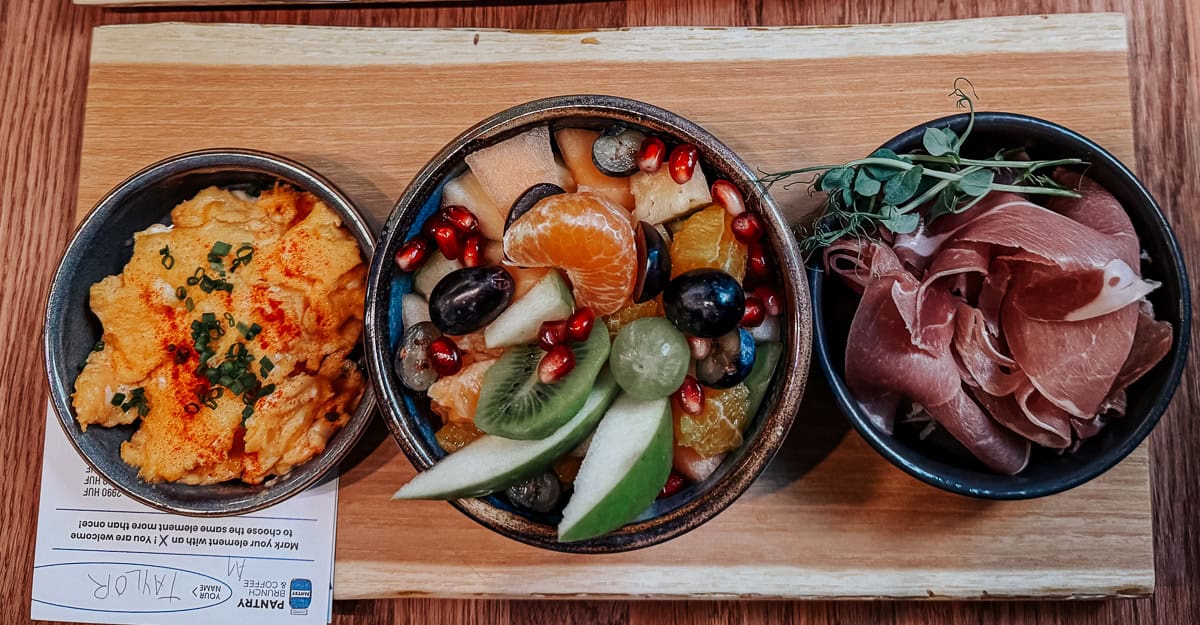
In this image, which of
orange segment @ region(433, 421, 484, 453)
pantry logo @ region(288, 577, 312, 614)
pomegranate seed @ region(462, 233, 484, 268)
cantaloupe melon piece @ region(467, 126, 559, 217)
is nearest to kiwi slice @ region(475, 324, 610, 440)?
orange segment @ region(433, 421, 484, 453)

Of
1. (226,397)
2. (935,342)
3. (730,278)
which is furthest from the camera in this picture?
(226,397)

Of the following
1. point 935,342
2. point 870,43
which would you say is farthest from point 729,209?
point 870,43

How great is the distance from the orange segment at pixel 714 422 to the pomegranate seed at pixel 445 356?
1.41 feet

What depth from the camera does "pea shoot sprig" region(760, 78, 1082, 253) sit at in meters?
1.51

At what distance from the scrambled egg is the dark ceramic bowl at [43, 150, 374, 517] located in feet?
0.10

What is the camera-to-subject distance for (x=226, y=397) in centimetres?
168

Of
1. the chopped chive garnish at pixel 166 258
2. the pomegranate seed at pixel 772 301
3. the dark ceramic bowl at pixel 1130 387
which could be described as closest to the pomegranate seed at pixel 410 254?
the chopped chive garnish at pixel 166 258

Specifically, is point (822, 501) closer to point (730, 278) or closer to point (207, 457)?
point (730, 278)

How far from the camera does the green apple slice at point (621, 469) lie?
52.5 inches

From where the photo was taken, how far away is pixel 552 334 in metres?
1.41

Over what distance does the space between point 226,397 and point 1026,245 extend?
1685mm

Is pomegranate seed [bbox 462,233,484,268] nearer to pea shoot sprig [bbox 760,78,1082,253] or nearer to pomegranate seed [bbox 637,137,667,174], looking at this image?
pomegranate seed [bbox 637,137,667,174]

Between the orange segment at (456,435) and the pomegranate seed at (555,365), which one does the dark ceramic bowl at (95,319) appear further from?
the pomegranate seed at (555,365)

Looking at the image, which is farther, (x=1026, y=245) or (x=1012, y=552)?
(x=1012, y=552)
